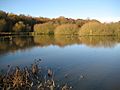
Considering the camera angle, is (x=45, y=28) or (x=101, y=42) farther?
(x=45, y=28)

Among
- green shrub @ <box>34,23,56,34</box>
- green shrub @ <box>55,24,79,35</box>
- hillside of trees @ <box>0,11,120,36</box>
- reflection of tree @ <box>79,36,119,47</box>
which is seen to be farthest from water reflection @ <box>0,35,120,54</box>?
green shrub @ <box>34,23,56,34</box>

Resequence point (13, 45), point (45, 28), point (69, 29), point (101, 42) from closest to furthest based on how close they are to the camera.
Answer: point (13, 45) < point (101, 42) < point (69, 29) < point (45, 28)

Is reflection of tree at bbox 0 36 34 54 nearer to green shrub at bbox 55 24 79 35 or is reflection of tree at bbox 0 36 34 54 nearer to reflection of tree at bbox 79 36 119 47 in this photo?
reflection of tree at bbox 79 36 119 47

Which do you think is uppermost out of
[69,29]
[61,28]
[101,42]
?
[61,28]

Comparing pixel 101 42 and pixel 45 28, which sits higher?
pixel 45 28

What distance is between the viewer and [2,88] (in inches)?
279

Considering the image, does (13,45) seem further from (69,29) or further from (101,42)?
(69,29)

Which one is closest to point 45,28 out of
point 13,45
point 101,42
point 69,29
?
point 69,29

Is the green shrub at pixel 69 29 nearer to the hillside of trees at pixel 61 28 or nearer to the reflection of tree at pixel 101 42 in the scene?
the hillside of trees at pixel 61 28

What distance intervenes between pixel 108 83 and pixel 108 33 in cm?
3411

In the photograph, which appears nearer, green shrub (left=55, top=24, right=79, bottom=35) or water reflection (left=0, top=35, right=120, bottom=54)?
water reflection (left=0, top=35, right=120, bottom=54)

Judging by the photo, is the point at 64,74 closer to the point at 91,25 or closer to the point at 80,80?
the point at 80,80

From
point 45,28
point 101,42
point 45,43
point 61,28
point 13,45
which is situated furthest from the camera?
point 45,28

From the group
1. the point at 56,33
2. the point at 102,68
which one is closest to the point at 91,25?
the point at 56,33
